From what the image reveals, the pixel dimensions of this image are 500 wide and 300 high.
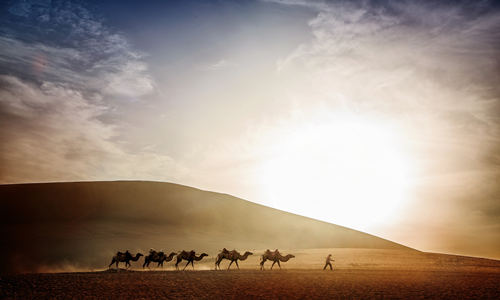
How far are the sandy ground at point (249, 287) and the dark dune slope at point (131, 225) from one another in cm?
2625

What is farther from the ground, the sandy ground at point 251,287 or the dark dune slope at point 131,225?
the dark dune slope at point 131,225

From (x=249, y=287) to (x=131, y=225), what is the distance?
183 feet

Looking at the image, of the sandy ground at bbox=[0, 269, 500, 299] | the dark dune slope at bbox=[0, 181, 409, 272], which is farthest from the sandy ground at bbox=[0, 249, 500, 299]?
the dark dune slope at bbox=[0, 181, 409, 272]

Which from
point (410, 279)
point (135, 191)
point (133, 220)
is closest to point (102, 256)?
point (133, 220)

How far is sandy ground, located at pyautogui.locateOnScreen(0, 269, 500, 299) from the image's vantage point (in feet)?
60.2

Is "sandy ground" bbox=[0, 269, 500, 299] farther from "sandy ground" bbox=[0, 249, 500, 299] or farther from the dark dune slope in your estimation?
the dark dune slope

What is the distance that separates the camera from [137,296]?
59.3 feet

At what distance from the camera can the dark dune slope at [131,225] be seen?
52875 millimetres

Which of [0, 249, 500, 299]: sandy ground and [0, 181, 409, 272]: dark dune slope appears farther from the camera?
[0, 181, 409, 272]: dark dune slope

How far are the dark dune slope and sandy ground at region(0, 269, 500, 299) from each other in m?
26.2

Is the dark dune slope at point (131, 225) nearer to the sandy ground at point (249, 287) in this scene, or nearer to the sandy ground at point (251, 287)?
the sandy ground at point (251, 287)

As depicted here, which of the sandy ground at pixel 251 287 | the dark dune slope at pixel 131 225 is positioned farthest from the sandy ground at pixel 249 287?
the dark dune slope at pixel 131 225

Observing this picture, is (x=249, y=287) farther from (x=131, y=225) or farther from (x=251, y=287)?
(x=131, y=225)

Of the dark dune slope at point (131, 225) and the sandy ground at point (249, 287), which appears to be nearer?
the sandy ground at point (249, 287)
